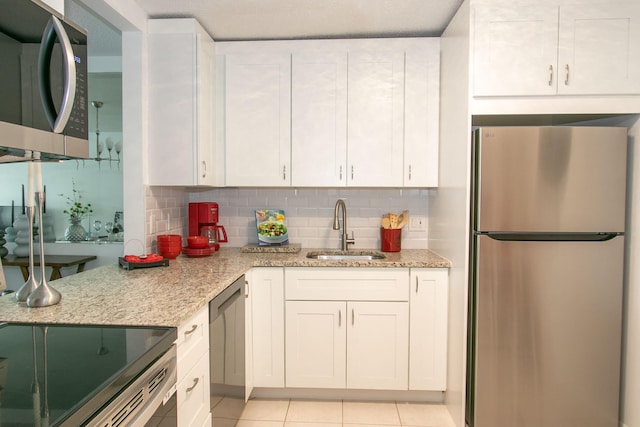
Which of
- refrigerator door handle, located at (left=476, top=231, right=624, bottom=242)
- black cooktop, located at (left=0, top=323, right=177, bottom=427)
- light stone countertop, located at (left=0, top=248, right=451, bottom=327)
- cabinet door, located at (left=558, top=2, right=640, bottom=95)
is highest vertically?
cabinet door, located at (left=558, top=2, right=640, bottom=95)

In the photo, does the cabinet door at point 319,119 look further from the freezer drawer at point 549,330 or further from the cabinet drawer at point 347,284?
the freezer drawer at point 549,330

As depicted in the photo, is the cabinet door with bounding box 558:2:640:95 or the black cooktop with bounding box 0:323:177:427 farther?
the cabinet door with bounding box 558:2:640:95

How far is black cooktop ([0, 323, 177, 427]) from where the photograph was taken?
0.80m

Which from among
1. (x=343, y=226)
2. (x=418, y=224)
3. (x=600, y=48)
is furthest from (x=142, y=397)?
(x=600, y=48)

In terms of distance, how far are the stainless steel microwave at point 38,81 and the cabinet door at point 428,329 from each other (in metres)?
1.99

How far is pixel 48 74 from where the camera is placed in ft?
3.43

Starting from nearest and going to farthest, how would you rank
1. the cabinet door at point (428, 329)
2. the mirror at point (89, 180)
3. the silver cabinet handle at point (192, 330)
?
the silver cabinet handle at point (192, 330) → the cabinet door at point (428, 329) → the mirror at point (89, 180)

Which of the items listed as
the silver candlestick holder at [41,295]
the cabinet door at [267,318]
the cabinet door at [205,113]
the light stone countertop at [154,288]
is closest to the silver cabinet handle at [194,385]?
the light stone countertop at [154,288]

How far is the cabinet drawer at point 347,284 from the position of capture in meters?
2.52

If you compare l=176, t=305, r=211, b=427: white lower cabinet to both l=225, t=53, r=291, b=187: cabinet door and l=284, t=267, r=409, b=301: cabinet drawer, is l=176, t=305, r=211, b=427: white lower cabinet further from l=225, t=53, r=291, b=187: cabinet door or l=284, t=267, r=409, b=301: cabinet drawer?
l=225, t=53, r=291, b=187: cabinet door

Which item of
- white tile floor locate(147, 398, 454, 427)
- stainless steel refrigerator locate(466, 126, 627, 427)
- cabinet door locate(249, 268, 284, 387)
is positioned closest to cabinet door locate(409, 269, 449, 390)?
white tile floor locate(147, 398, 454, 427)

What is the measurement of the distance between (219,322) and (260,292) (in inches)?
26.3

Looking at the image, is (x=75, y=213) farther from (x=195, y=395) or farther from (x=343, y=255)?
(x=195, y=395)

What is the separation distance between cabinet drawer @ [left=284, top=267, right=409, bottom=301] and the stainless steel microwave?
1.61 metres
